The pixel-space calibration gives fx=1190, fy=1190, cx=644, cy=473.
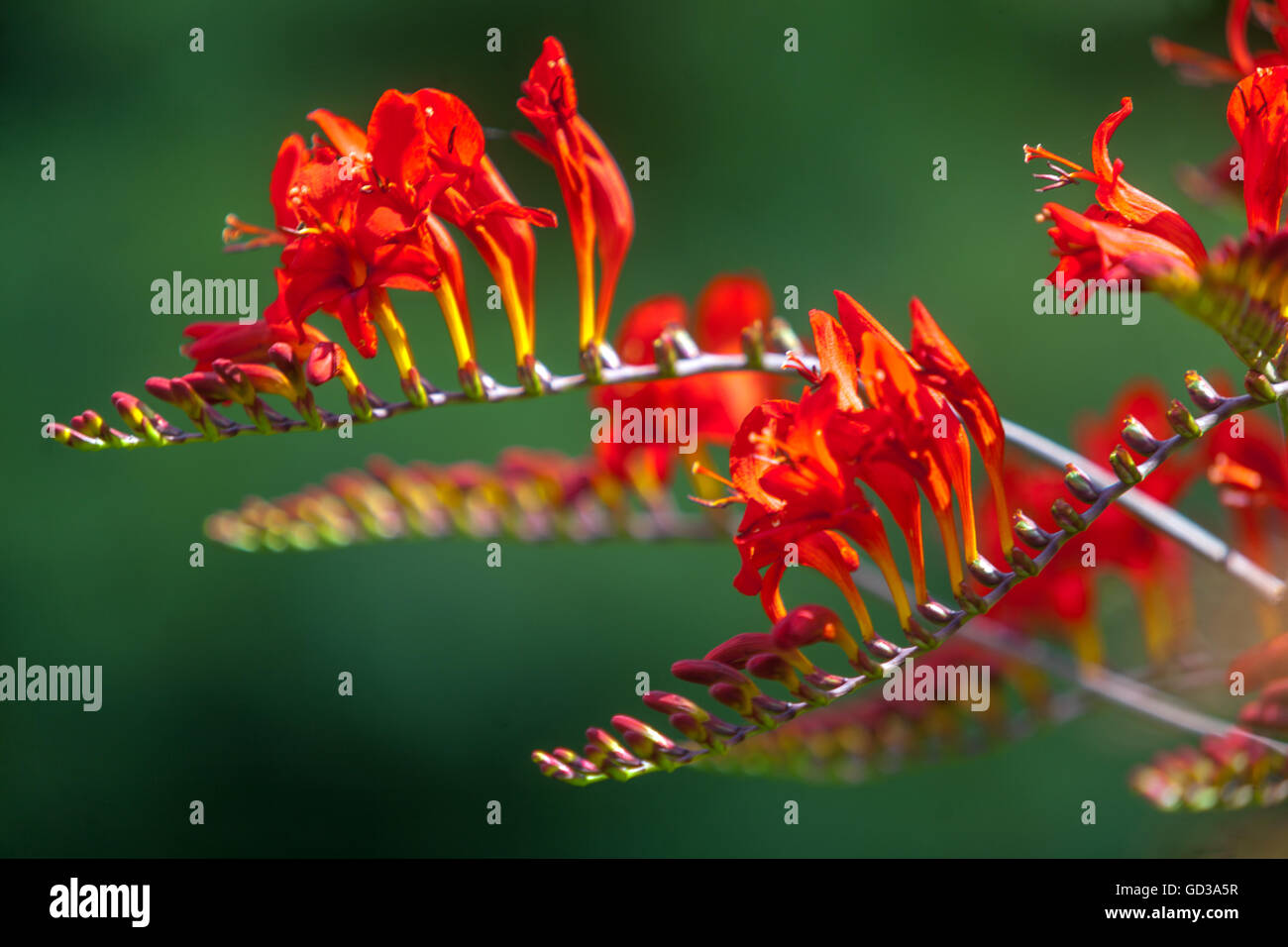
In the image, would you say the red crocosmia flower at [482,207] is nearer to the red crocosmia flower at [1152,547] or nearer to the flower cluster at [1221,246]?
the flower cluster at [1221,246]

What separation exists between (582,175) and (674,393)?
605 millimetres

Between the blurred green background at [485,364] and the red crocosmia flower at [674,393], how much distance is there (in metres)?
1.68

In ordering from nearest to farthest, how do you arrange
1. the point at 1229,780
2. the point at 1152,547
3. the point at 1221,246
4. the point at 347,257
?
the point at 1221,246
the point at 347,257
the point at 1229,780
the point at 1152,547

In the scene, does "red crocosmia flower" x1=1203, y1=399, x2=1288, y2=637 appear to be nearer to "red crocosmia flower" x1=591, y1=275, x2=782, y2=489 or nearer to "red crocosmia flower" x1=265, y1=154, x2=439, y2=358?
"red crocosmia flower" x1=591, y1=275, x2=782, y2=489

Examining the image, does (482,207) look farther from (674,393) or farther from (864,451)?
(674,393)

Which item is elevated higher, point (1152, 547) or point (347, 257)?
point (347, 257)

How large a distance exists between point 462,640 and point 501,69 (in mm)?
2201

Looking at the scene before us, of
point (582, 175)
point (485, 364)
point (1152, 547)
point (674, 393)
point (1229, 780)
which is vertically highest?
point (485, 364)

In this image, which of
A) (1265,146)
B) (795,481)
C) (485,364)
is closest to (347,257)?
(795,481)

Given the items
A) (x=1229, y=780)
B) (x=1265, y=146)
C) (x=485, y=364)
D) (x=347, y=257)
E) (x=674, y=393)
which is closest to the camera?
(x=1265, y=146)

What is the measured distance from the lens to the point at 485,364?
399cm

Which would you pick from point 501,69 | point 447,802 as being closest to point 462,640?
point 447,802

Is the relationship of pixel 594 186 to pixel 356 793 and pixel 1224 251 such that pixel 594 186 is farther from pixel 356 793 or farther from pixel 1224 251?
pixel 356 793

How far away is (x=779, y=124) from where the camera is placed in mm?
4477
